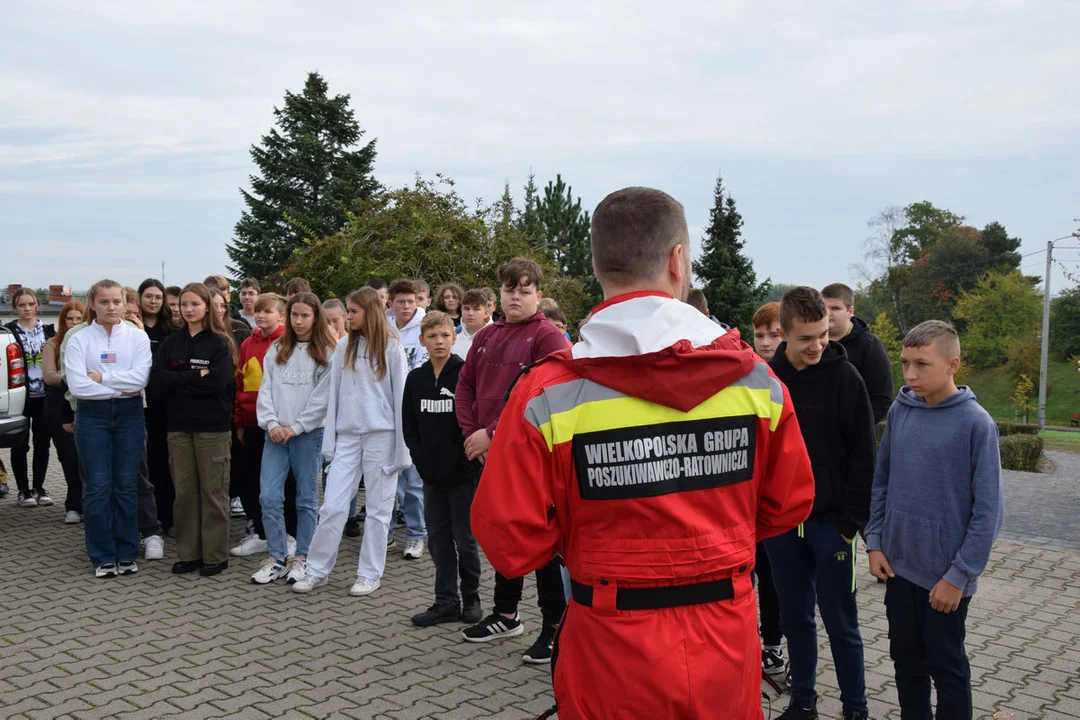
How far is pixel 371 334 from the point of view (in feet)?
21.9

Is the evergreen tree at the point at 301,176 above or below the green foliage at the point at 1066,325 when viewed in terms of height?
above

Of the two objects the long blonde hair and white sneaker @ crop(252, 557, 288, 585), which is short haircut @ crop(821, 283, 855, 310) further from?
white sneaker @ crop(252, 557, 288, 585)

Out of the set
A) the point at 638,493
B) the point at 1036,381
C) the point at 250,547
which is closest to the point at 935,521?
the point at 638,493

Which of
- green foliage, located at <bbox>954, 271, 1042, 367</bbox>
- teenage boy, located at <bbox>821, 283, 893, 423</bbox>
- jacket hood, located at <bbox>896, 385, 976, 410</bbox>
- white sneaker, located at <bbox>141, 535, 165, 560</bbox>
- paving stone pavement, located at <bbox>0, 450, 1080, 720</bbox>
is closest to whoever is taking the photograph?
jacket hood, located at <bbox>896, 385, 976, 410</bbox>

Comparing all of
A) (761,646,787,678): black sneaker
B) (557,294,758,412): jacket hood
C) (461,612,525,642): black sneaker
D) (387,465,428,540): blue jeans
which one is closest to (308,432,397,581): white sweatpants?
(387,465,428,540): blue jeans

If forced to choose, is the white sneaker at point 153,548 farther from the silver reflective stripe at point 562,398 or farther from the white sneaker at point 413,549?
the silver reflective stripe at point 562,398

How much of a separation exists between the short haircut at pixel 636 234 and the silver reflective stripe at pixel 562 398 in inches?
12.2

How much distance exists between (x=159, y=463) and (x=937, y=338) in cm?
704

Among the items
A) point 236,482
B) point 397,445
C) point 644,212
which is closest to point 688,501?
point 644,212

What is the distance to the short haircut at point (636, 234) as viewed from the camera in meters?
2.34

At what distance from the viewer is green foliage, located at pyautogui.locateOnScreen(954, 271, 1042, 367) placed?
214ft

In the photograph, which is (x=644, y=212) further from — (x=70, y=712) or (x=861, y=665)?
(x=70, y=712)

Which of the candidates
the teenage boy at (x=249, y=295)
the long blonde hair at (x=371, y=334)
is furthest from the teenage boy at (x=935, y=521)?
the teenage boy at (x=249, y=295)

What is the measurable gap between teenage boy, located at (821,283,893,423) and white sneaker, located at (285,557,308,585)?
4247mm
